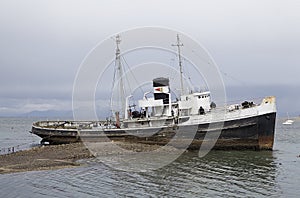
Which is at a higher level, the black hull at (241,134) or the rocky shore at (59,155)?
the black hull at (241,134)

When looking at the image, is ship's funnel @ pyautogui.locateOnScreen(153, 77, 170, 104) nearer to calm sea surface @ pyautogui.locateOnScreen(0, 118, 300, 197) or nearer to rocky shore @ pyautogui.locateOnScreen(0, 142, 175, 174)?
rocky shore @ pyautogui.locateOnScreen(0, 142, 175, 174)

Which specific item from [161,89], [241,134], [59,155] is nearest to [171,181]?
[59,155]

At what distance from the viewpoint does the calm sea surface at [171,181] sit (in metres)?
20.7

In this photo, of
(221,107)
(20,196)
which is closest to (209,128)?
(221,107)

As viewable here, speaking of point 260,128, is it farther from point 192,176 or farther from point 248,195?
point 248,195

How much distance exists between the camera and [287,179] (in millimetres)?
24062

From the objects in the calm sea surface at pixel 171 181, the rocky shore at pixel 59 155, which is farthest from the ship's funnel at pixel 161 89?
the calm sea surface at pixel 171 181

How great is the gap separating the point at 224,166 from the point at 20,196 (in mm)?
15143

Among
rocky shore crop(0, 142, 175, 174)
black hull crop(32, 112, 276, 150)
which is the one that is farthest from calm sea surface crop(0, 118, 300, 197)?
black hull crop(32, 112, 276, 150)

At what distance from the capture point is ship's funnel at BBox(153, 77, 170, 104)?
137ft

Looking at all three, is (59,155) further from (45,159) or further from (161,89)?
(161,89)

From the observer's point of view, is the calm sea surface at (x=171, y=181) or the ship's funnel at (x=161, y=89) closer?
the calm sea surface at (x=171, y=181)

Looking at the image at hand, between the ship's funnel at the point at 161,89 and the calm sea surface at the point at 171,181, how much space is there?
12.4 meters

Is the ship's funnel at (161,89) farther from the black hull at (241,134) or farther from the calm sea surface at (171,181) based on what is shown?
the calm sea surface at (171,181)
